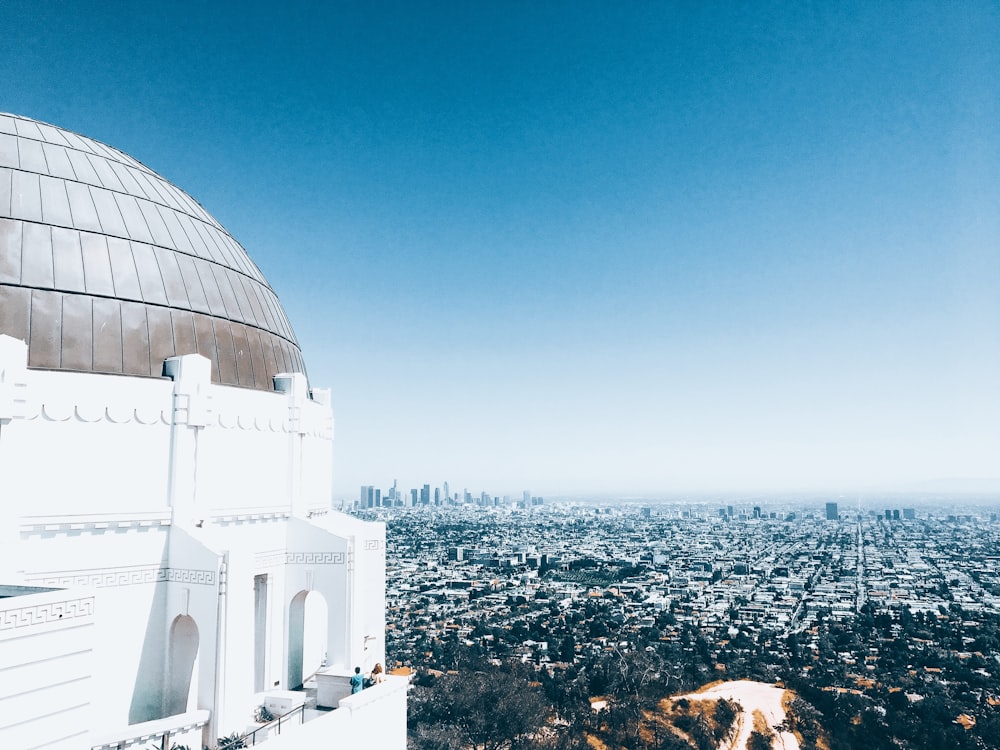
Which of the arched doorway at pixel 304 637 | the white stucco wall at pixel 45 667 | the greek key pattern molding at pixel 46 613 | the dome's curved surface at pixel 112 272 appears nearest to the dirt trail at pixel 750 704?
the arched doorway at pixel 304 637

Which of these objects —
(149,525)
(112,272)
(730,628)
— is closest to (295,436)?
(149,525)

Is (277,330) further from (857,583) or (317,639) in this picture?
(857,583)

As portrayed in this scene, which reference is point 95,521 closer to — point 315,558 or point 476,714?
point 315,558

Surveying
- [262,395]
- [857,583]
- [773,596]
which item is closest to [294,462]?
[262,395]

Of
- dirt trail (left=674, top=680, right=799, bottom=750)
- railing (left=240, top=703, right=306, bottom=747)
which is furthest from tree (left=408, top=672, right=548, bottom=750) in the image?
railing (left=240, top=703, right=306, bottom=747)

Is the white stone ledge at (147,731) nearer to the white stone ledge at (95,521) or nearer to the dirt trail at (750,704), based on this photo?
the white stone ledge at (95,521)

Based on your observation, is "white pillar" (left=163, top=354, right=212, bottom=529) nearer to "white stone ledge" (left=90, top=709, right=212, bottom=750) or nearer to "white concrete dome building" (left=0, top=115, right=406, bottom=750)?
"white concrete dome building" (left=0, top=115, right=406, bottom=750)

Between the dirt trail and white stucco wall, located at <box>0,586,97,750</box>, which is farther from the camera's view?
the dirt trail
